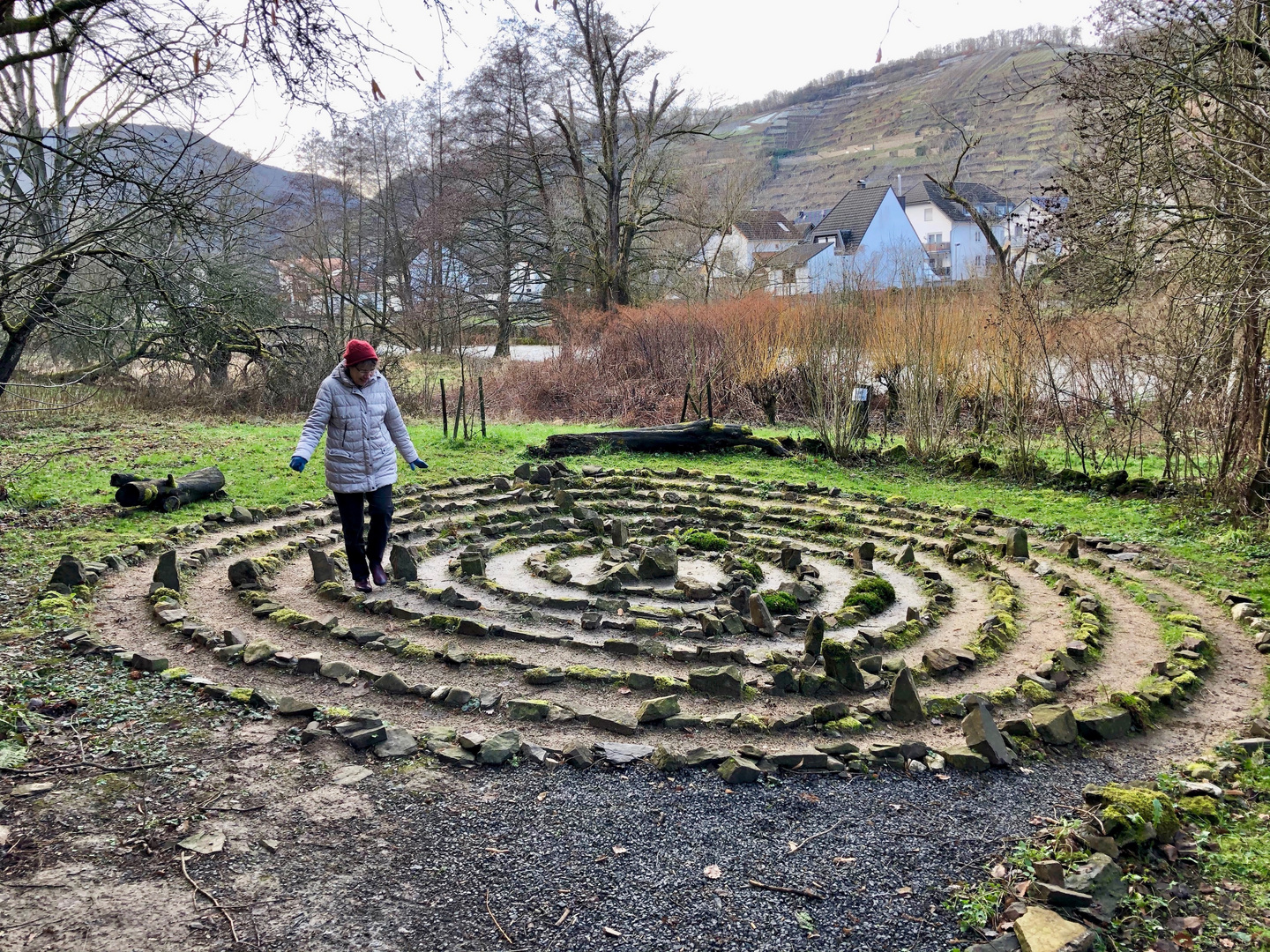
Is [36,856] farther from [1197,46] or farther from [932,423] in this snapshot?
[932,423]

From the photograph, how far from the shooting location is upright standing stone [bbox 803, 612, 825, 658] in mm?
6371

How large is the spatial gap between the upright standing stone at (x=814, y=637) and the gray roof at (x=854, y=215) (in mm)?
42840

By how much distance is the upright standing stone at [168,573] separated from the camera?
24.5ft

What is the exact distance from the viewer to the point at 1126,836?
3.77m

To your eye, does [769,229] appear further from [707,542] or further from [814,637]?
[814,637]

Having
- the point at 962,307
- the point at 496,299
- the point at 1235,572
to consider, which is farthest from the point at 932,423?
the point at 496,299

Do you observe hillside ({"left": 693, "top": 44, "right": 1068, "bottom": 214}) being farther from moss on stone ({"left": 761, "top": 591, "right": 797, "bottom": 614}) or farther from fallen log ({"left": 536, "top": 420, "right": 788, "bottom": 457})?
moss on stone ({"left": 761, "top": 591, "right": 797, "bottom": 614})

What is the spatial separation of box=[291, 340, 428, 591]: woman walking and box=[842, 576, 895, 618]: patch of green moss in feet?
13.6

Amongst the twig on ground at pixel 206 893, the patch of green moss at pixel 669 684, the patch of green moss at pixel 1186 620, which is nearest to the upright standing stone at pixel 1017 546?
the patch of green moss at pixel 1186 620

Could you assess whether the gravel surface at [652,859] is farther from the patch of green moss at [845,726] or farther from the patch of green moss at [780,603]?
the patch of green moss at [780,603]

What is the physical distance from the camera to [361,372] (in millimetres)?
7449

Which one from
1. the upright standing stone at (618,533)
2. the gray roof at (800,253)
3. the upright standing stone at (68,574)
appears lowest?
the upright standing stone at (618,533)

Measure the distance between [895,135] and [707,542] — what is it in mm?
80096

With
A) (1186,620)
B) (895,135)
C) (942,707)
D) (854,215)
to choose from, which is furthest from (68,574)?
(895,135)
